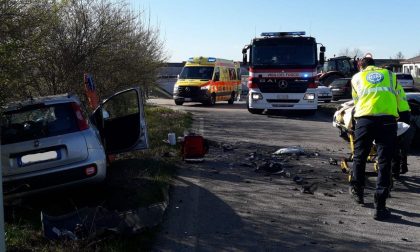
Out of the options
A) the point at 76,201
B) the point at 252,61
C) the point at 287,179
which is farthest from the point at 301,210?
the point at 252,61

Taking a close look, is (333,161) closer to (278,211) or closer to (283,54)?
(278,211)

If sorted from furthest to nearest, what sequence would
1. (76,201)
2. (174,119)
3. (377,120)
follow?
(174,119)
(76,201)
(377,120)

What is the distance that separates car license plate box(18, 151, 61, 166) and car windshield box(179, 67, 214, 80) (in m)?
21.5

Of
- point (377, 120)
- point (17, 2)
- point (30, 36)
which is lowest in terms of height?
point (377, 120)

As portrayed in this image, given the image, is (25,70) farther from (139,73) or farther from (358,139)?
(139,73)

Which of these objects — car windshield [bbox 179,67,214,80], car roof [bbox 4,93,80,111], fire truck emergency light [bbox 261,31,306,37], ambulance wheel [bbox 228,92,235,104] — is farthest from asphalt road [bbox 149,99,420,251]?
ambulance wheel [bbox 228,92,235,104]

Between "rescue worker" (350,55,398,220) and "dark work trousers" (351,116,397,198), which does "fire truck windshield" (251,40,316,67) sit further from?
"dark work trousers" (351,116,397,198)

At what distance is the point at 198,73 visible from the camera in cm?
2809

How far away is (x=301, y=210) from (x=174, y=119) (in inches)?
446

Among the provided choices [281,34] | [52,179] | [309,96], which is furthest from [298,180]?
[281,34]

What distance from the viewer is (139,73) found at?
1752cm

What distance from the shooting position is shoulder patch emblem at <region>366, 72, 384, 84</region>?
6.47m

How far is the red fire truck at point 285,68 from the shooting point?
18.4 m

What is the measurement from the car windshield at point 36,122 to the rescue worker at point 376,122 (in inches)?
147
